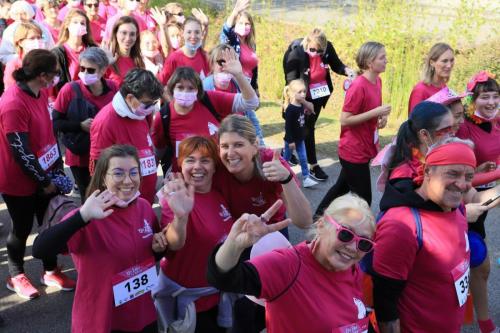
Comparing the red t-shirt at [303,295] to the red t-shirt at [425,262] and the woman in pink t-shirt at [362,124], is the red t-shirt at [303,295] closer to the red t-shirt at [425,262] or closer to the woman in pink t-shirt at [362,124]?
the red t-shirt at [425,262]

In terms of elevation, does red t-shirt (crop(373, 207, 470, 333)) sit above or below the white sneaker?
above

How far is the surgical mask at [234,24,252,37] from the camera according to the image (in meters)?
7.84

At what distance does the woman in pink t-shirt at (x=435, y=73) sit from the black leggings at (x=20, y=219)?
3360 mm

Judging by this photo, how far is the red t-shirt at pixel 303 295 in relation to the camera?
2.25 m

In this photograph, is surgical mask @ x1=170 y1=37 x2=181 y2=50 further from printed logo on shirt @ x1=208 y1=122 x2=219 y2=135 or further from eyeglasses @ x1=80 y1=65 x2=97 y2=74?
printed logo on shirt @ x1=208 y1=122 x2=219 y2=135

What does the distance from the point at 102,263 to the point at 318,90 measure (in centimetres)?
512

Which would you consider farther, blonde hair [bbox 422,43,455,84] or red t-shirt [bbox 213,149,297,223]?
blonde hair [bbox 422,43,455,84]

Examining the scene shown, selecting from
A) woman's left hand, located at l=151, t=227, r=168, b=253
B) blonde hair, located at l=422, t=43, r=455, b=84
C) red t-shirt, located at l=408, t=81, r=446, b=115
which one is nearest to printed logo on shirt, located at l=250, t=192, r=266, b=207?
woman's left hand, located at l=151, t=227, r=168, b=253

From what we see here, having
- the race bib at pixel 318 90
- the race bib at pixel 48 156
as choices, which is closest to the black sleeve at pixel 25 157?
the race bib at pixel 48 156

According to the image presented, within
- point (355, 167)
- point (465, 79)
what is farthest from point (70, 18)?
point (465, 79)

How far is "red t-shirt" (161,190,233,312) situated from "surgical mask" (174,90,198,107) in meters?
1.34

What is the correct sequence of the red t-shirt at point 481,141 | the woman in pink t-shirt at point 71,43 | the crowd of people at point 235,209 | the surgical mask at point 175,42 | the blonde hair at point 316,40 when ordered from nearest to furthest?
the crowd of people at point 235,209 < the red t-shirt at point 481,141 < the woman in pink t-shirt at point 71,43 < the blonde hair at point 316,40 < the surgical mask at point 175,42

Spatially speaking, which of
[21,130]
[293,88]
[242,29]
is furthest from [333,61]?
Answer: [21,130]

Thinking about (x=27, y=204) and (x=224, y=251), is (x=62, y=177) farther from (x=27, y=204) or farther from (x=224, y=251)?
(x=224, y=251)
